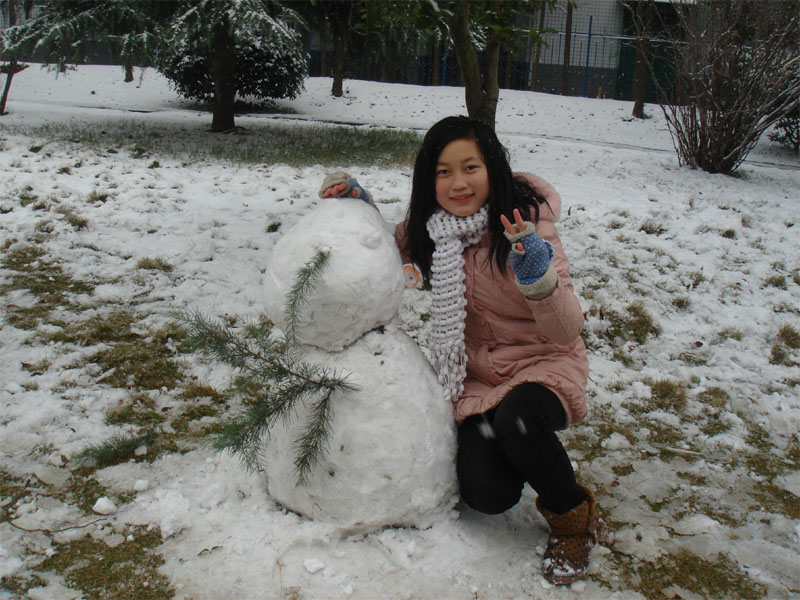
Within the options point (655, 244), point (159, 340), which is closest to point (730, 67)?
point (655, 244)

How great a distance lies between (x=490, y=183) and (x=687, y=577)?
135cm

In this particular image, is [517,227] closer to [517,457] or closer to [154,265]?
[517,457]

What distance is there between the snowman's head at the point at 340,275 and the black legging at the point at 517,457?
47 centimetres

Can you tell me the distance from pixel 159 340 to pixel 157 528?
1356 mm

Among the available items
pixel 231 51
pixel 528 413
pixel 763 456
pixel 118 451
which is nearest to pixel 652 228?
pixel 763 456

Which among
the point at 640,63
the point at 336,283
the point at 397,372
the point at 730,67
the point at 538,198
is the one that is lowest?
the point at 397,372

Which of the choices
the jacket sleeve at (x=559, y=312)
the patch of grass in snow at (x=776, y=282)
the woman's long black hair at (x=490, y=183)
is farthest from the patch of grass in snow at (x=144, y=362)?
the patch of grass in snow at (x=776, y=282)

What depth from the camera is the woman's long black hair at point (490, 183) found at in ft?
6.91

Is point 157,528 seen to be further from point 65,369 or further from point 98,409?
point 65,369

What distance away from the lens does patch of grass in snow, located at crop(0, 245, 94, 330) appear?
3.37m

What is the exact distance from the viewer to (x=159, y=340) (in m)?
3.26

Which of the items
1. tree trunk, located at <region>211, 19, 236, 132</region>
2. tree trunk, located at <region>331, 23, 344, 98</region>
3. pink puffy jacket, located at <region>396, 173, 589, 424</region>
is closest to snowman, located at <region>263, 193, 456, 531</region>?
pink puffy jacket, located at <region>396, 173, 589, 424</region>

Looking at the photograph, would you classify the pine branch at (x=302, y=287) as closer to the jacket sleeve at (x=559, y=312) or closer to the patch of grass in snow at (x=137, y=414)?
the jacket sleeve at (x=559, y=312)

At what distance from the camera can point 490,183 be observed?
6.93 feet
